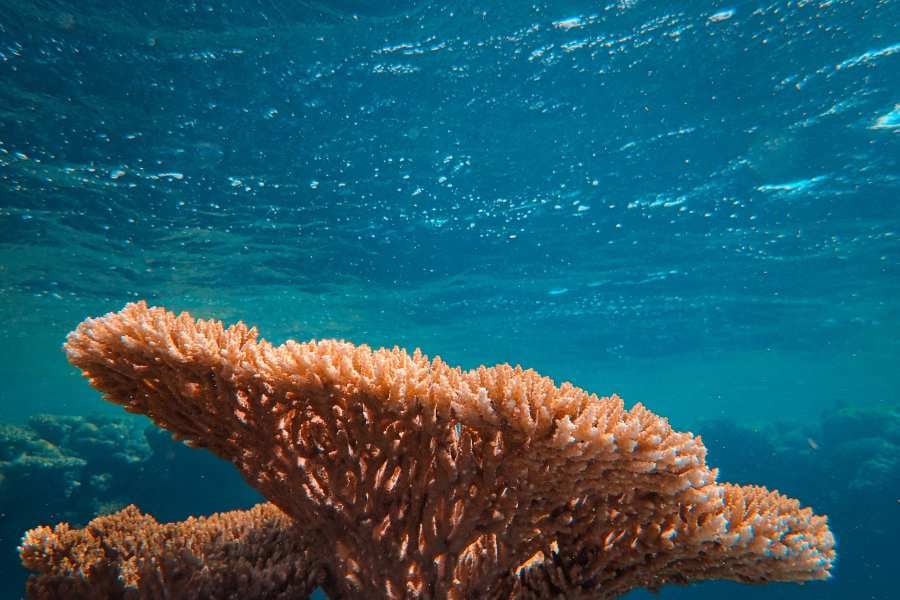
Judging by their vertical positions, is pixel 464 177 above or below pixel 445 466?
above

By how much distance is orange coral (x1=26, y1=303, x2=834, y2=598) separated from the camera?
2.54 m

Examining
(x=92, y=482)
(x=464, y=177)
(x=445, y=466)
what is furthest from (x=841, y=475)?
(x=92, y=482)

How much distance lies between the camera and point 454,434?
111 inches

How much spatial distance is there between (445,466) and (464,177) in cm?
1467

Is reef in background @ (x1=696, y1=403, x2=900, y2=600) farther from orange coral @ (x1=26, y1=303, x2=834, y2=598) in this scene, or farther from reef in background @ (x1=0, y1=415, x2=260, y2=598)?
orange coral @ (x1=26, y1=303, x2=834, y2=598)

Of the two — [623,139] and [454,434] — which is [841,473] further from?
[454,434]

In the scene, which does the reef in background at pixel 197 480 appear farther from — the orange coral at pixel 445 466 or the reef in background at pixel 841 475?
the orange coral at pixel 445 466

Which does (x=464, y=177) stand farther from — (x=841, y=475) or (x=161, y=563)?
(x=841, y=475)

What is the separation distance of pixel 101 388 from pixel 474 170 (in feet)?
46.7

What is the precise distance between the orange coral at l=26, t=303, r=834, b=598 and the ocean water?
9204mm

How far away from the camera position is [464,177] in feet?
54.2

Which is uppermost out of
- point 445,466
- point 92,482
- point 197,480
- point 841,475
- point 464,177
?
point 464,177

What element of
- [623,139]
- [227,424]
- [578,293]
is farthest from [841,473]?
→ [227,424]

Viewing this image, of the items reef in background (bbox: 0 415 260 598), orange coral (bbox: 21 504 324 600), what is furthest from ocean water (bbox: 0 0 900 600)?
orange coral (bbox: 21 504 324 600)
